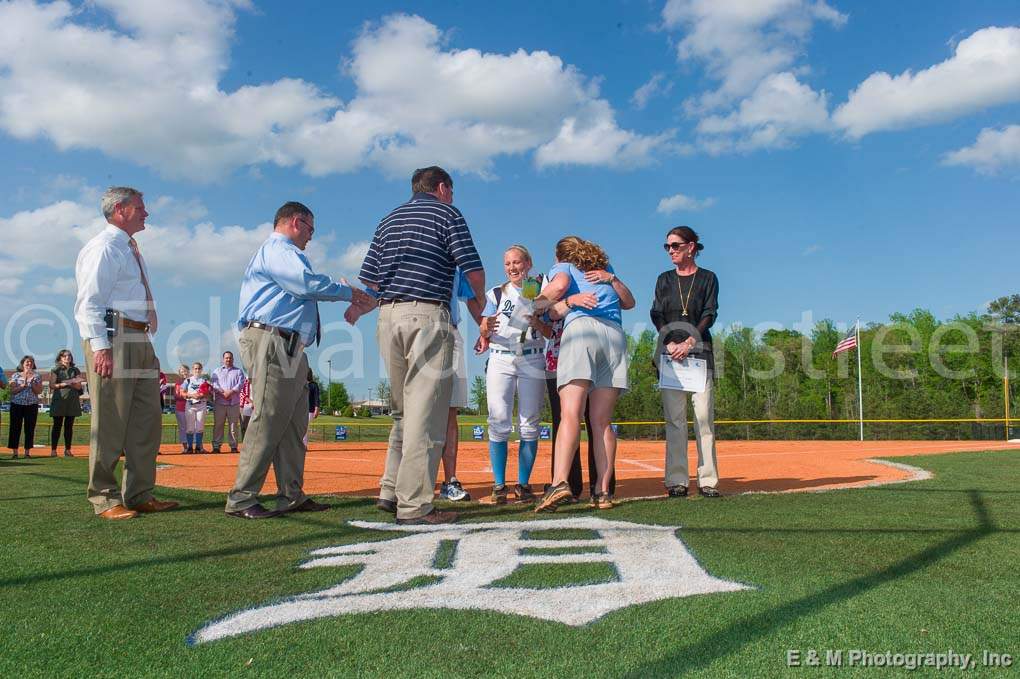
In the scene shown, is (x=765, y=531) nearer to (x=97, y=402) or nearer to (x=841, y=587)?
(x=841, y=587)

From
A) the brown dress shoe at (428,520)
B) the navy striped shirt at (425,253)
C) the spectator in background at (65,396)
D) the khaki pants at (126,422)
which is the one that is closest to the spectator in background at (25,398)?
the spectator in background at (65,396)

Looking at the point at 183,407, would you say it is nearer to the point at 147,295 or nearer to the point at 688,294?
the point at 147,295

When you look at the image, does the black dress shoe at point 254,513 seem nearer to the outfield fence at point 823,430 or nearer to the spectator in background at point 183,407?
the spectator in background at point 183,407

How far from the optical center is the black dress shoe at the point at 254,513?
4.51m

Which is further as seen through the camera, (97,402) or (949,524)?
(97,402)

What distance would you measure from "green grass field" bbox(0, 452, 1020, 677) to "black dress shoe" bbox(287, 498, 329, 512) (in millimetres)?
468

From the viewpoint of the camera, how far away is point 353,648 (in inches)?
79.8

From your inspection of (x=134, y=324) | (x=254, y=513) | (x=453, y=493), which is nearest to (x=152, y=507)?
(x=254, y=513)

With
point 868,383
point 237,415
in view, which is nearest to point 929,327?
point 868,383

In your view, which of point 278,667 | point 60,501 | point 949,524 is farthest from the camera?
point 60,501

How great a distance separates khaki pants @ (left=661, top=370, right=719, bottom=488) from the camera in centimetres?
565

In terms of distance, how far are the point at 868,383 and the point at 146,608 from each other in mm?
70494

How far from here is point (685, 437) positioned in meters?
5.72

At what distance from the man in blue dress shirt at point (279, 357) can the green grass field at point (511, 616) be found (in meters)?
0.40
